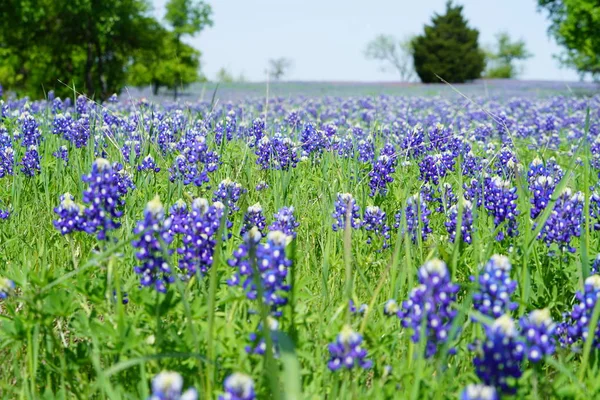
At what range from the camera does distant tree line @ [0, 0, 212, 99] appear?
26953 mm

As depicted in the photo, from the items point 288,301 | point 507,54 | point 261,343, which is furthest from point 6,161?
point 507,54

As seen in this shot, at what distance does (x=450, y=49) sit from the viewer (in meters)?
68.0

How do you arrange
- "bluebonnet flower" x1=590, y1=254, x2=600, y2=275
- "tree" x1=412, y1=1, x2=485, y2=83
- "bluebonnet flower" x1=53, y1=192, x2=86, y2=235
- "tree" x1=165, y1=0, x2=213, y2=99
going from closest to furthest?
"bluebonnet flower" x1=53, y1=192, x2=86, y2=235, "bluebonnet flower" x1=590, y1=254, x2=600, y2=275, "tree" x1=165, y1=0, x2=213, y2=99, "tree" x1=412, y1=1, x2=485, y2=83

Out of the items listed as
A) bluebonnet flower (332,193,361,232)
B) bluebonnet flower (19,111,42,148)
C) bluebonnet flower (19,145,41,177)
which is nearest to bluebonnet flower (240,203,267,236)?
bluebonnet flower (332,193,361,232)

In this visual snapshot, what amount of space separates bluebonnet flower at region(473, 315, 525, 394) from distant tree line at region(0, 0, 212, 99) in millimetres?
26344

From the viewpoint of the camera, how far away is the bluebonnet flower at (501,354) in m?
1.83

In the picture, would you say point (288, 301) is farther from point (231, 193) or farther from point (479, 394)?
point (231, 193)

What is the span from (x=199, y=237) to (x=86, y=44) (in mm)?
28990

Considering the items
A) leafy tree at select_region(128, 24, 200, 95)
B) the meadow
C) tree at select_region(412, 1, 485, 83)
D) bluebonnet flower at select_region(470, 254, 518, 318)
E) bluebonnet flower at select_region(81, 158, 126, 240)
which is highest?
tree at select_region(412, 1, 485, 83)

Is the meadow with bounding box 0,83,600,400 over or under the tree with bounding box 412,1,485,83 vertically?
under

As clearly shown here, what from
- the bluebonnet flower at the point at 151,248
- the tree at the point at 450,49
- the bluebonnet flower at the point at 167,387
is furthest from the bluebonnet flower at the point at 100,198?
the tree at the point at 450,49

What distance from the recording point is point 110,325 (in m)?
2.35

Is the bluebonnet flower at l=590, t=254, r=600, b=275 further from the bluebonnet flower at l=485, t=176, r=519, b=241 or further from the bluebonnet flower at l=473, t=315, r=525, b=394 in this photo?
the bluebonnet flower at l=473, t=315, r=525, b=394

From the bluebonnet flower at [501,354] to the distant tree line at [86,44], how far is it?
26344 mm
